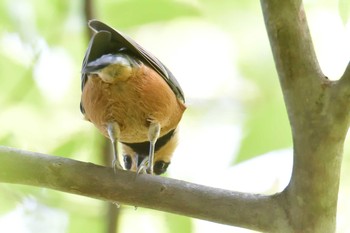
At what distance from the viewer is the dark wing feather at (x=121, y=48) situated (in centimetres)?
284

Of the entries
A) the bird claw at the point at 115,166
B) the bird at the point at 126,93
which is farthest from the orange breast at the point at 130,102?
the bird claw at the point at 115,166

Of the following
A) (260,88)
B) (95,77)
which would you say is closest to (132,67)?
(95,77)

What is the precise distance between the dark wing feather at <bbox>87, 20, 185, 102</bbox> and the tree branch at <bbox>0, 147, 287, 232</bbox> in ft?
1.92

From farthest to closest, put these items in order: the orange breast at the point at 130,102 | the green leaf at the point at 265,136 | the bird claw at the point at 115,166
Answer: the green leaf at the point at 265,136 → the orange breast at the point at 130,102 → the bird claw at the point at 115,166

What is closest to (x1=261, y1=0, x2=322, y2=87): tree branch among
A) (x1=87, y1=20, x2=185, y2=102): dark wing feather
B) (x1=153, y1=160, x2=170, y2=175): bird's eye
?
(x1=87, y1=20, x2=185, y2=102): dark wing feather

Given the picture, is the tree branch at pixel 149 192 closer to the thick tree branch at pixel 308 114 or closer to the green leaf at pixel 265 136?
the thick tree branch at pixel 308 114

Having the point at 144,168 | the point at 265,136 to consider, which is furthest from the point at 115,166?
the point at 265,136

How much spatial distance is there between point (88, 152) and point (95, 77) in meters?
0.45

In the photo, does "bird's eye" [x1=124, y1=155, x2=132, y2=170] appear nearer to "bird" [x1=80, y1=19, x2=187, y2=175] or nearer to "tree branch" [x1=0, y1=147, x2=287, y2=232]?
"bird" [x1=80, y1=19, x2=187, y2=175]

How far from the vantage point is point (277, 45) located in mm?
2287

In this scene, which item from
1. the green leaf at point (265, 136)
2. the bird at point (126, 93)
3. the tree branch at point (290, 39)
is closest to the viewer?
the tree branch at point (290, 39)

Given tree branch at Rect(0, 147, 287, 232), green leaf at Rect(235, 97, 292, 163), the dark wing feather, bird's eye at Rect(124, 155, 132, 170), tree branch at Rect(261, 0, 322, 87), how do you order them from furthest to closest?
bird's eye at Rect(124, 155, 132, 170) < green leaf at Rect(235, 97, 292, 163) < the dark wing feather < tree branch at Rect(0, 147, 287, 232) < tree branch at Rect(261, 0, 322, 87)

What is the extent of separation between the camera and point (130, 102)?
3.17m

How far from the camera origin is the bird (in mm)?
3004
